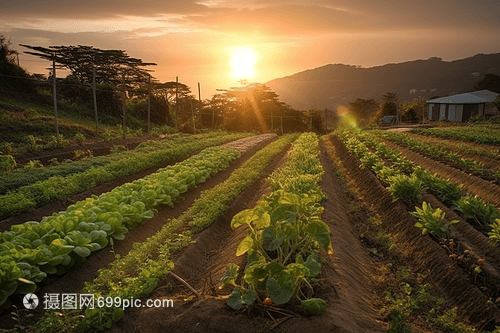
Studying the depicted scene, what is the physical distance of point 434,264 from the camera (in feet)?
20.4

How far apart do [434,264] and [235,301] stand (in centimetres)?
361

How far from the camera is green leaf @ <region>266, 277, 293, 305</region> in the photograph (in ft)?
12.6

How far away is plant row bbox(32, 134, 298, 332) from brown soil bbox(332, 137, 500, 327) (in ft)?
11.5

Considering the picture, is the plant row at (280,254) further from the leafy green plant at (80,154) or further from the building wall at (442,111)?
the building wall at (442,111)

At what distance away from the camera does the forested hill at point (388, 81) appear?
117250 millimetres

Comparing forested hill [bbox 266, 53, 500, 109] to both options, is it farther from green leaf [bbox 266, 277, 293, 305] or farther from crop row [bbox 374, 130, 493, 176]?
green leaf [bbox 266, 277, 293, 305]

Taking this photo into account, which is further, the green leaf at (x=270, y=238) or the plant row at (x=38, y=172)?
the plant row at (x=38, y=172)

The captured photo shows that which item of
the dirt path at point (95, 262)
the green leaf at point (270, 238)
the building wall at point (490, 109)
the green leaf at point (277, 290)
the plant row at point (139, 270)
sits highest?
the building wall at point (490, 109)

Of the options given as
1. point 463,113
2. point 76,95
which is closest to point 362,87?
point 463,113

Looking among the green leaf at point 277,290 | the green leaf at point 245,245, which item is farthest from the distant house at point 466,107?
the green leaf at point 277,290

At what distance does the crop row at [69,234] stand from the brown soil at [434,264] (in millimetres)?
4706

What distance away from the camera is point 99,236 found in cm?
627

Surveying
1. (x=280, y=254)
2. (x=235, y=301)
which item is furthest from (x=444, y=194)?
(x=235, y=301)

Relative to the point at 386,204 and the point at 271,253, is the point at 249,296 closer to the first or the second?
the point at 271,253
